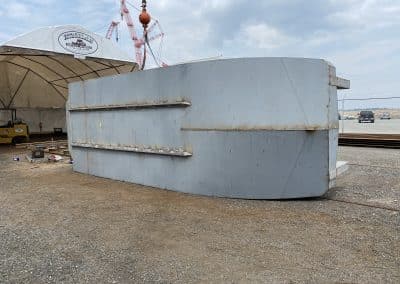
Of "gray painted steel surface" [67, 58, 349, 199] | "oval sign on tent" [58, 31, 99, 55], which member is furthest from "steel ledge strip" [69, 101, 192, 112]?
"oval sign on tent" [58, 31, 99, 55]

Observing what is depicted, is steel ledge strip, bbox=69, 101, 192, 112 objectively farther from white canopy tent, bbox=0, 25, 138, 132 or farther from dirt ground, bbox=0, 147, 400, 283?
white canopy tent, bbox=0, 25, 138, 132

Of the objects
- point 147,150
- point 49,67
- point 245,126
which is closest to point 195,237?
point 245,126

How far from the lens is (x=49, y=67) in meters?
21.5

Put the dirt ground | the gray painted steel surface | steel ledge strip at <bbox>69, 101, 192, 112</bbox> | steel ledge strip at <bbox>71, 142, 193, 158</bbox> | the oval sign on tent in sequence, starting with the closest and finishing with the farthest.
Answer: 1. the dirt ground
2. the gray painted steel surface
3. steel ledge strip at <bbox>69, 101, 192, 112</bbox>
4. steel ledge strip at <bbox>71, 142, 193, 158</bbox>
5. the oval sign on tent

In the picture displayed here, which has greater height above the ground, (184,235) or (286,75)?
(286,75)

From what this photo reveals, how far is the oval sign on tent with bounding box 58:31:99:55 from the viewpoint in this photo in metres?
16.1

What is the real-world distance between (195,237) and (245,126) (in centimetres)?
245

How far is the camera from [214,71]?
6734mm

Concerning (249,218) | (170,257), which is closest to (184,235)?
(170,257)

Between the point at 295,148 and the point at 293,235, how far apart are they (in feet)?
6.47

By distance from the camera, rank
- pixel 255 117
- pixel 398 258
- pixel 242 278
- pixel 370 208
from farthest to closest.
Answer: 1. pixel 255 117
2. pixel 370 208
3. pixel 398 258
4. pixel 242 278

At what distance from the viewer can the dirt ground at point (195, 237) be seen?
12.2 ft

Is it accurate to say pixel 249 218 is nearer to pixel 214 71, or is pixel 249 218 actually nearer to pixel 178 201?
pixel 178 201

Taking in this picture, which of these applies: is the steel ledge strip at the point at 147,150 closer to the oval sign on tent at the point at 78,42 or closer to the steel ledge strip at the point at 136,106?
the steel ledge strip at the point at 136,106
